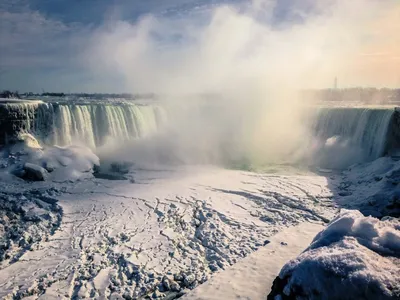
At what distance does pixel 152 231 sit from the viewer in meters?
8.09

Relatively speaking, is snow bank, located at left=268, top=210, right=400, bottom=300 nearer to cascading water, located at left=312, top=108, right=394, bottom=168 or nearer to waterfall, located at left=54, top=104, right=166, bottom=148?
cascading water, located at left=312, top=108, right=394, bottom=168

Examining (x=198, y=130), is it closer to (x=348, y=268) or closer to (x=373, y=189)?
(x=373, y=189)

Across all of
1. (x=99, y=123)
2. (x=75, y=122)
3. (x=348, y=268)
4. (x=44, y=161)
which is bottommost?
(x=44, y=161)

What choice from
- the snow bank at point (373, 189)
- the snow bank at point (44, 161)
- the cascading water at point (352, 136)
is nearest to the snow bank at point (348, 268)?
the snow bank at point (373, 189)

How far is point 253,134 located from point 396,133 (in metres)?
10.6

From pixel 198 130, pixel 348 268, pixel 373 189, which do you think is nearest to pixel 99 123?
pixel 198 130

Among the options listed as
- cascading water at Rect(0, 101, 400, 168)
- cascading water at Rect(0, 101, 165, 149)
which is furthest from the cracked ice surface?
cascading water at Rect(0, 101, 165, 149)

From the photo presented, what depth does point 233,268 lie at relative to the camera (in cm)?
591

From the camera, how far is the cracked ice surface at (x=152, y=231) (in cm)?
597

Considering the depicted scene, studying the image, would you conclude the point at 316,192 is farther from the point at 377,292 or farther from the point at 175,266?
the point at 377,292

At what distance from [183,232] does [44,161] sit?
908 centimetres

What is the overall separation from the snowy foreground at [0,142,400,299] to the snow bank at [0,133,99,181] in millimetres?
97

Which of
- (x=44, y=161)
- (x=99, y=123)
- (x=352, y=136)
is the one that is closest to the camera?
(x=44, y=161)

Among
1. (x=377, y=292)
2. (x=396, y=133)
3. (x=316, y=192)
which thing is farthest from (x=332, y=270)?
(x=396, y=133)
